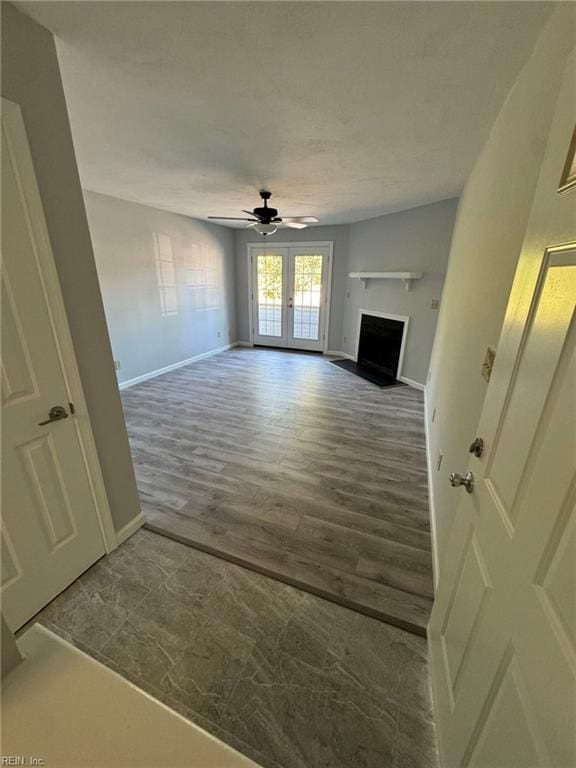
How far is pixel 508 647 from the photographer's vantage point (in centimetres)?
67

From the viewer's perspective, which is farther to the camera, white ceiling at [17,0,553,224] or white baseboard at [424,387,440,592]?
white baseboard at [424,387,440,592]

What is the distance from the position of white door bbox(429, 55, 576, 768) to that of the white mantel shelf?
3646 mm

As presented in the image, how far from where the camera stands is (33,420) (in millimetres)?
1332

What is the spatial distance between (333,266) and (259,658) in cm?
578

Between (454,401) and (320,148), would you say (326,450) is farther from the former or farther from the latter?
(320,148)

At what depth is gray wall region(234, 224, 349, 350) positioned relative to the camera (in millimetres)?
5664

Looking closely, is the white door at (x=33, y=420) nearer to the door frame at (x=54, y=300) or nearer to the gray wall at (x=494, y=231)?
the door frame at (x=54, y=300)

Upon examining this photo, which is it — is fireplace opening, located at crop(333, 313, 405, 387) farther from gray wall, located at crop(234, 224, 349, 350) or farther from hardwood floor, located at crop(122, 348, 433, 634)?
gray wall, located at crop(234, 224, 349, 350)

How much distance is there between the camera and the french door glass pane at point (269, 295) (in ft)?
20.4

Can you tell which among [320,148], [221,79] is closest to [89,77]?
[221,79]

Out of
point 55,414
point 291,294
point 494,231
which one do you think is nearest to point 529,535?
point 494,231

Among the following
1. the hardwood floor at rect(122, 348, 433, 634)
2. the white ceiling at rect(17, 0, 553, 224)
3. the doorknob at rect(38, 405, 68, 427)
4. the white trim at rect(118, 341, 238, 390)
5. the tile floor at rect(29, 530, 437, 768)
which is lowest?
the tile floor at rect(29, 530, 437, 768)

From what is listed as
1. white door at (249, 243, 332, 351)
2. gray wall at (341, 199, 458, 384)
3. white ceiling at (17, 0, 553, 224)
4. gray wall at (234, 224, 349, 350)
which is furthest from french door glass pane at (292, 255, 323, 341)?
white ceiling at (17, 0, 553, 224)

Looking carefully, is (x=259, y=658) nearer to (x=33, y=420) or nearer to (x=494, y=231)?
(x=33, y=420)
